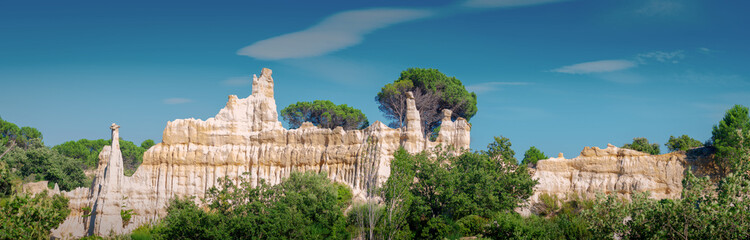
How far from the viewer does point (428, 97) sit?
58.3 metres

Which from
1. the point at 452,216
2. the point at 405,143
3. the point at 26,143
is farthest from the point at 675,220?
the point at 26,143

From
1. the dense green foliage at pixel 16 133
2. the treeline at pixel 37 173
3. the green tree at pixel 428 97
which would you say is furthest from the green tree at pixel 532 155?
the dense green foliage at pixel 16 133

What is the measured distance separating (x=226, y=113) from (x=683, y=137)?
118ft

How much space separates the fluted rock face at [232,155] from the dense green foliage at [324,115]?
535 inches

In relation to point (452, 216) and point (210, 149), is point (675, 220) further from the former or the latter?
point (210, 149)

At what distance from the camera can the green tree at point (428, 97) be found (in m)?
58.5

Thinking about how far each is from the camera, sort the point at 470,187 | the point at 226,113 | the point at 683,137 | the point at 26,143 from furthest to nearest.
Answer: the point at 26,143
the point at 683,137
the point at 226,113
the point at 470,187

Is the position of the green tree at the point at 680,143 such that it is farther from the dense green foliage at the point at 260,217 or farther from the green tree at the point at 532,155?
the dense green foliage at the point at 260,217

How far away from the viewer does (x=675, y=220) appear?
23656mm

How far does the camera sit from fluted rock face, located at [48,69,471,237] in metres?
46.8

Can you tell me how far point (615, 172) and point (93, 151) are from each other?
235 feet

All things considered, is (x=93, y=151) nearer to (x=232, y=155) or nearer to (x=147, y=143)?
(x=147, y=143)

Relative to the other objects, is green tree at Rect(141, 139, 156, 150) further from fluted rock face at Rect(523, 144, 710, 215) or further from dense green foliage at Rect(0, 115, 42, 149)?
fluted rock face at Rect(523, 144, 710, 215)

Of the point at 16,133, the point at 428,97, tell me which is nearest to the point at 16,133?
the point at 16,133
